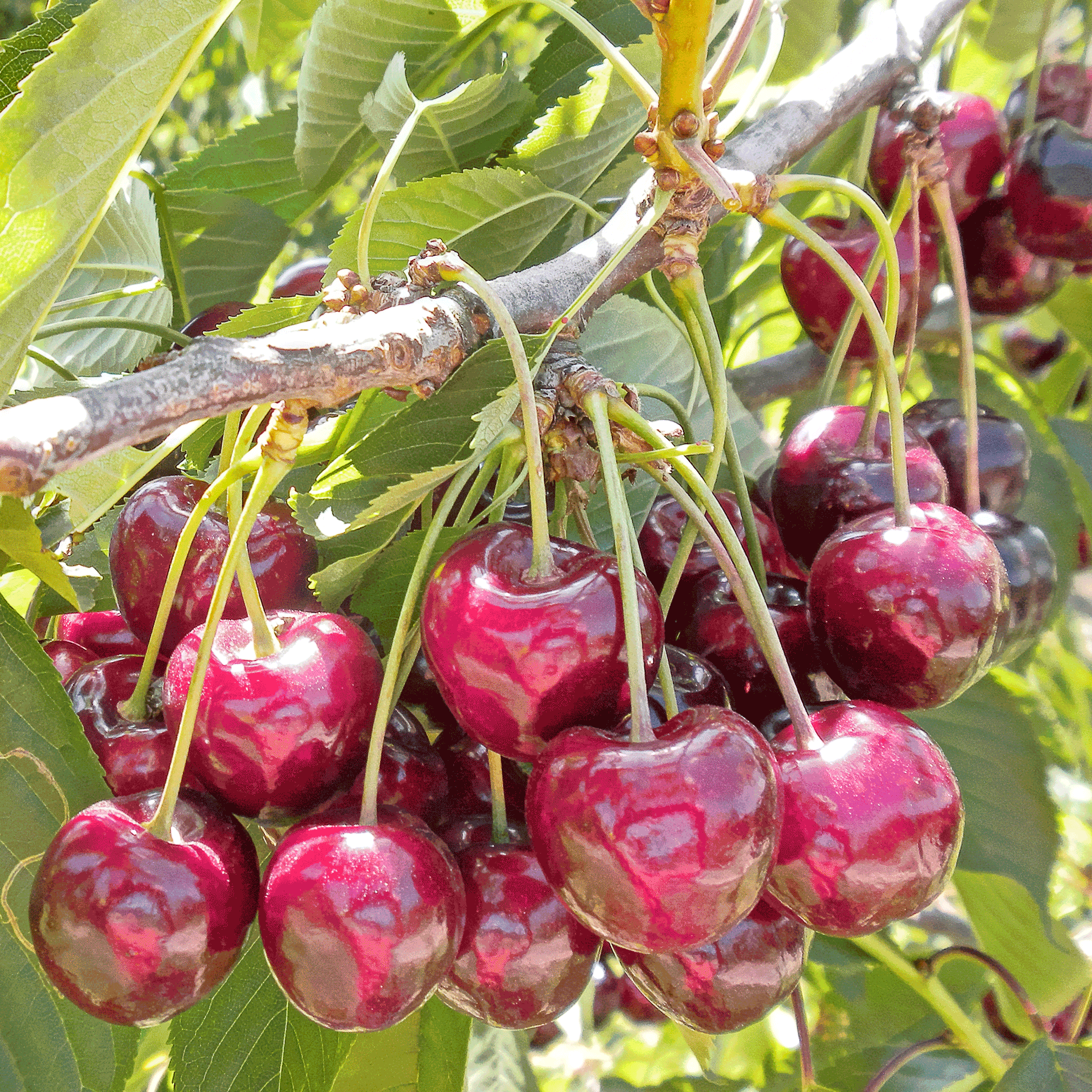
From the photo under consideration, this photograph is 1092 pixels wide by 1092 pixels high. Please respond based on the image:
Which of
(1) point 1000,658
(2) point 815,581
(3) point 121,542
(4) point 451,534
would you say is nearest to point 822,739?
(2) point 815,581

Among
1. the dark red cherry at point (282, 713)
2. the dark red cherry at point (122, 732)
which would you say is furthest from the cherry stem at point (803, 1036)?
the dark red cherry at point (122, 732)

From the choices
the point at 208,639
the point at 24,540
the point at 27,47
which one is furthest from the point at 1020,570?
the point at 27,47

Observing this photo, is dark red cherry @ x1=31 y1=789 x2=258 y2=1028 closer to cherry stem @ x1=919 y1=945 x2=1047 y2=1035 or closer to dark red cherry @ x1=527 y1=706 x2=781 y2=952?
dark red cherry @ x1=527 y1=706 x2=781 y2=952

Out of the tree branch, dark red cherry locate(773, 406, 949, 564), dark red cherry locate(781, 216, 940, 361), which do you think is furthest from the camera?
dark red cherry locate(781, 216, 940, 361)

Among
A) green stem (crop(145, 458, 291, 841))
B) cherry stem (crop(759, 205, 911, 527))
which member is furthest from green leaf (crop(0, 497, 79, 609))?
cherry stem (crop(759, 205, 911, 527))

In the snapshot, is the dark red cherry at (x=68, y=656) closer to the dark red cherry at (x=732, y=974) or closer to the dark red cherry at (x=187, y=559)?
the dark red cherry at (x=187, y=559)

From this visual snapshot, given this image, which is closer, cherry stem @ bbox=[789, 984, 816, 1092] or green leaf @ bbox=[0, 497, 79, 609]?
green leaf @ bbox=[0, 497, 79, 609]
